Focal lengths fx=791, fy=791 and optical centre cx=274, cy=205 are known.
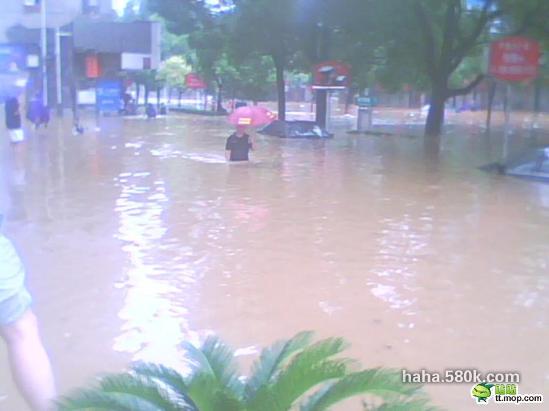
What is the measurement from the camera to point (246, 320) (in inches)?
265

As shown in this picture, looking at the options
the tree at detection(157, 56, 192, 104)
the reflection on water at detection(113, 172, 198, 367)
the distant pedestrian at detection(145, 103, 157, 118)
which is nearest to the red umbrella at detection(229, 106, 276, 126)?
the reflection on water at detection(113, 172, 198, 367)

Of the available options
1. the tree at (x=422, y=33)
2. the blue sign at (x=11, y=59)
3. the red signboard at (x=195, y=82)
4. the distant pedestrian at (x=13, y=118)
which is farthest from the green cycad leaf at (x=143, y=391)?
the red signboard at (x=195, y=82)

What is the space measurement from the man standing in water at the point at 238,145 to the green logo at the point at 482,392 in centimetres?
1423

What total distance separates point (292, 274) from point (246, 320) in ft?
5.77

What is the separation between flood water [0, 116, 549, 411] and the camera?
242 inches

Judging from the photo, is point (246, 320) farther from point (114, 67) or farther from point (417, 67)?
point (114, 67)

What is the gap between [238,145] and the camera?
19094mm

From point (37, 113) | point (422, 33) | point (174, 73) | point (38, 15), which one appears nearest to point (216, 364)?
point (422, 33)

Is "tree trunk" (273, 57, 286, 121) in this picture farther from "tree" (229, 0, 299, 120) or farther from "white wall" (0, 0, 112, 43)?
"white wall" (0, 0, 112, 43)

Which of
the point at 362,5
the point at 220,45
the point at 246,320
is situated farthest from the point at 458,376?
the point at 220,45

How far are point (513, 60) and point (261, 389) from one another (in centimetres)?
1893

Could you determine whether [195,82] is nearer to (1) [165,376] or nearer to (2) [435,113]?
(2) [435,113]

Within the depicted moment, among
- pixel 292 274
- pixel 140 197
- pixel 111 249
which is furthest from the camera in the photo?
pixel 140 197

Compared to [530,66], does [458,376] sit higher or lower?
lower
